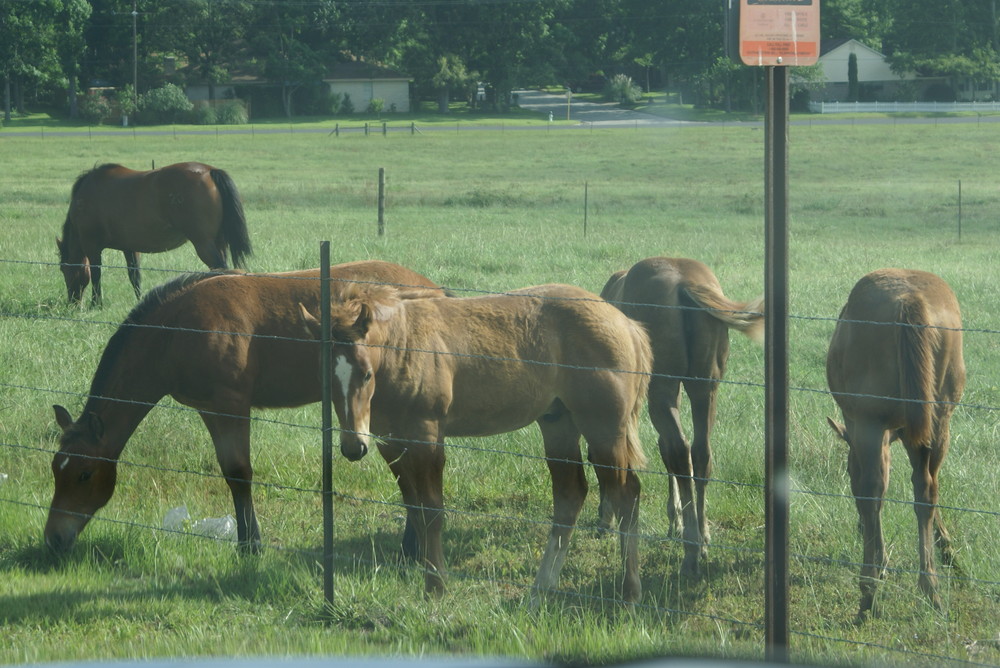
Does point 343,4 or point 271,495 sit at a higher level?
point 343,4

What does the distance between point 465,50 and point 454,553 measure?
6551 centimetres

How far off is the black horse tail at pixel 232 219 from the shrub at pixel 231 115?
5142 cm

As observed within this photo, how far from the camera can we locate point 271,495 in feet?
21.3

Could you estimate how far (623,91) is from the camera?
6844cm

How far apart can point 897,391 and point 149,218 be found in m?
9.94

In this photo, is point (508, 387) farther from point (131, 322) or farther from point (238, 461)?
point (131, 322)

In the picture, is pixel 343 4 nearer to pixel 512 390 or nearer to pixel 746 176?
pixel 746 176

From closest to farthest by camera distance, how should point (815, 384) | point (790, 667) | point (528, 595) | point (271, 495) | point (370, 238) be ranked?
point (790, 667)
point (528, 595)
point (271, 495)
point (815, 384)
point (370, 238)

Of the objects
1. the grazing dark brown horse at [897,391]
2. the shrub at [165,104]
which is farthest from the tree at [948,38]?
the grazing dark brown horse at [897,391]

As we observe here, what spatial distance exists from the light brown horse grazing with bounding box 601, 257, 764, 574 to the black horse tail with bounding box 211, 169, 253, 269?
23.1ft

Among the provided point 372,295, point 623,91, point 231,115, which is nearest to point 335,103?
point 231,115

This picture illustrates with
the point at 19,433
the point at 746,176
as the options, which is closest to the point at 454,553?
the point at 19,433

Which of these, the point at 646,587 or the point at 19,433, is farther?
the point at 19,433

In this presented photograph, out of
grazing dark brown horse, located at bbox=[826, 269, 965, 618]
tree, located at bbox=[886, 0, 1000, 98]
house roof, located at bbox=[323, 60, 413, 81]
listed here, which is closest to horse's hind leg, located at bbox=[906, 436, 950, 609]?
grazing dark brown horse, located at bbox=[826, 269, 965, 618]
